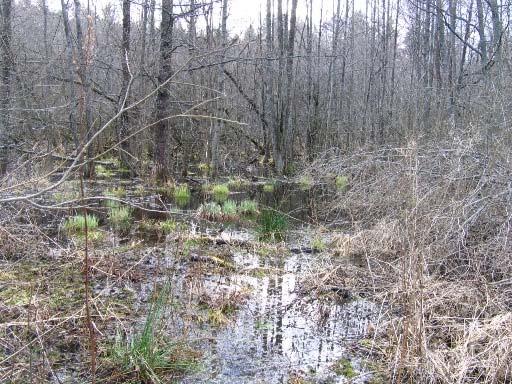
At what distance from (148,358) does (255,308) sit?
1.79 meters

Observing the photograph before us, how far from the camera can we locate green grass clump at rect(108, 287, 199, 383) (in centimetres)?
360

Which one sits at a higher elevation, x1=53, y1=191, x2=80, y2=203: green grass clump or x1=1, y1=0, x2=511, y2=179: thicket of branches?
x1=1, y1=0, x2=511, y2=179: thicket of branches

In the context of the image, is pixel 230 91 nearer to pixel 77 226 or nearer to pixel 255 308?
pixel 77 226

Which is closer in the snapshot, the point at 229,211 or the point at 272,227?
the point at 272,227

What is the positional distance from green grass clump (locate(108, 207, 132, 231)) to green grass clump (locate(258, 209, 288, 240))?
230cm

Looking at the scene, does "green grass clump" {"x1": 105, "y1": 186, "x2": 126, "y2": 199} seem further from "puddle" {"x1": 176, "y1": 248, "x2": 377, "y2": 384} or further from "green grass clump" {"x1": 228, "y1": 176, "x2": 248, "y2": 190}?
"puddle" {"x1": 176, "y1": 248, "x2": 377, "y2": 384}

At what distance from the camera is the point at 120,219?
9.04 m

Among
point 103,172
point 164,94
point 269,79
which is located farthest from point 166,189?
point 269,79

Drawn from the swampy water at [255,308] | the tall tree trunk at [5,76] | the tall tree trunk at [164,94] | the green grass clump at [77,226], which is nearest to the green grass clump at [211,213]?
the swampy water at [255,308]

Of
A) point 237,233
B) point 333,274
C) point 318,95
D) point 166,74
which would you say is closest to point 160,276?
point 333,274

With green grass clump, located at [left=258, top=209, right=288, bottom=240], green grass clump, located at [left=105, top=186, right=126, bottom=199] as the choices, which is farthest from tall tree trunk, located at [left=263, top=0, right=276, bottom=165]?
green grass clump, located at [left=258, top=209, right=288, bottom=240]

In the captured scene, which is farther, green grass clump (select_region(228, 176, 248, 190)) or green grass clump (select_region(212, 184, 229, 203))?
green grass clump (select_region(228, 176, 248, 190))

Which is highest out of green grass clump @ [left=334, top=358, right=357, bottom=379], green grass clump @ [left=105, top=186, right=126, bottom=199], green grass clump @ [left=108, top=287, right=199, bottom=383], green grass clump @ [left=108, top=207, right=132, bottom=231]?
green grass clump @ [left=105, top=186, right=126, bottom=199]

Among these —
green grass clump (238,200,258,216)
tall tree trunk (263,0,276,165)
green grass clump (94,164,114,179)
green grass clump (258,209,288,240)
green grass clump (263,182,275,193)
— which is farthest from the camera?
tall tree trunk (263,0,276,165)
